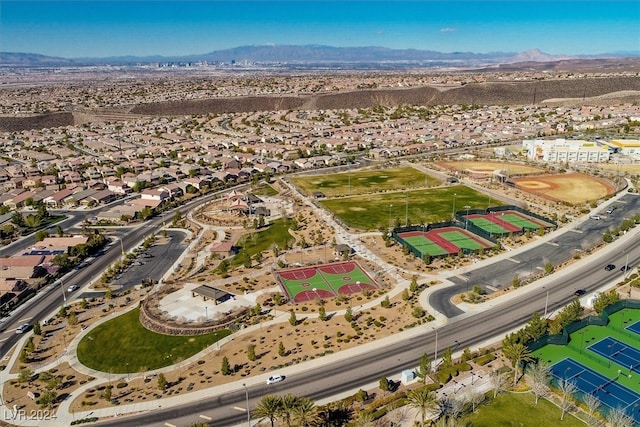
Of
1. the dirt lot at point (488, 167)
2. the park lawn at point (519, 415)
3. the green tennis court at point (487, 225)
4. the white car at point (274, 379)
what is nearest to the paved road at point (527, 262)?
the green tennis court at point (487, 225)

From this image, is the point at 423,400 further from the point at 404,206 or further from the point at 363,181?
the point at 363,181

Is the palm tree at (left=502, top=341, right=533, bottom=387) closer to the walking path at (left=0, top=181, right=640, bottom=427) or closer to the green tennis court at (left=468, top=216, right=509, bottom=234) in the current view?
the walking path at (left=0, top=181, right=640, bottom=427)

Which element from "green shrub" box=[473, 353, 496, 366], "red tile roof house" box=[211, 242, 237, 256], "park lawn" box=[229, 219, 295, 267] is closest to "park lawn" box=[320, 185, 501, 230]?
"park lawn" box=[229, 219, 295, 267]

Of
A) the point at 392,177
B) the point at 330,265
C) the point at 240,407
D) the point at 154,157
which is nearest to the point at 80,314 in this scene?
the point at 240,407

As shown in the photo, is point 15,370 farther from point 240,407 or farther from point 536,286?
point 536,286

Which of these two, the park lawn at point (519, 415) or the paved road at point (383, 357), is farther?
the paved road at point (383, 357)

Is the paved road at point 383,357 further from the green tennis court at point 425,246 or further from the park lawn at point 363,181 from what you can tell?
the park lawn at point 363,181
